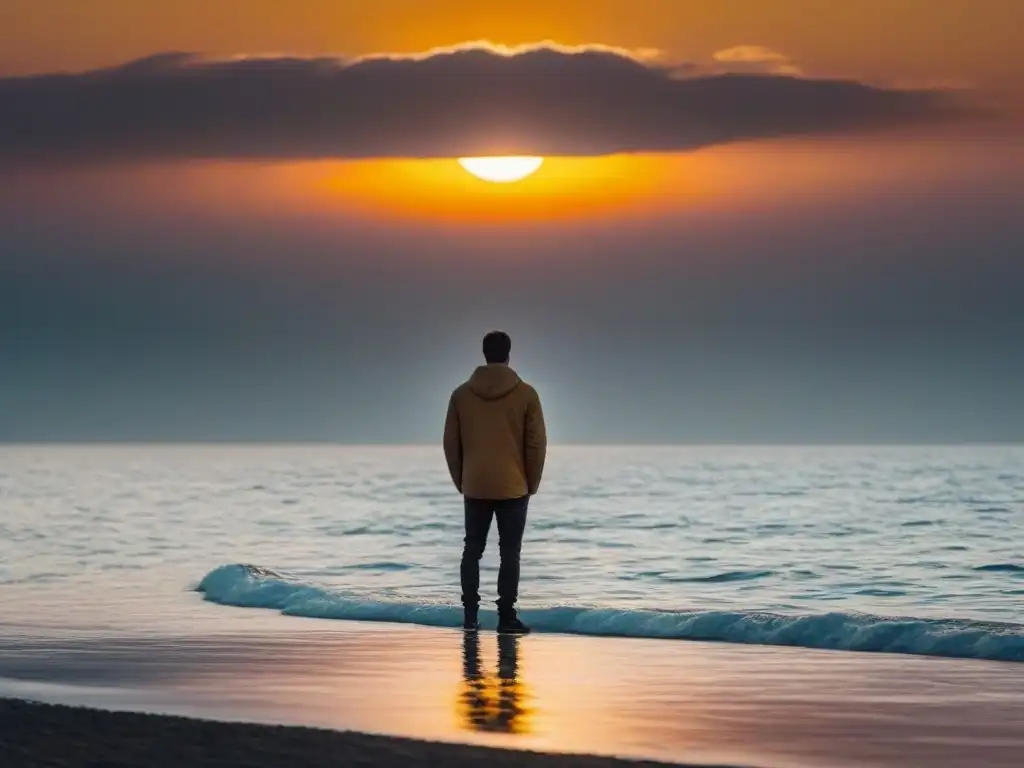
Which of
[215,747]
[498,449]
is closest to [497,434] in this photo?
[498,449]

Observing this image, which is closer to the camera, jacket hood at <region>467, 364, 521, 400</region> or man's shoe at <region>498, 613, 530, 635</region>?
jacket hood at <region>467, 364, 521, 400</region>

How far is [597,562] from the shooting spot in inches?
896

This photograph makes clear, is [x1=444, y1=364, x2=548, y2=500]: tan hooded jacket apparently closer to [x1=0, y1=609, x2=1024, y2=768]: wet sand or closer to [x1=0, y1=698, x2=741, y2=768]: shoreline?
[x1=0, y1=609, x2=1024, y2=768]: wet sand

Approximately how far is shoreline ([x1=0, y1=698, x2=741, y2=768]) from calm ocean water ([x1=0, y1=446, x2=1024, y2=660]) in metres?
5.88

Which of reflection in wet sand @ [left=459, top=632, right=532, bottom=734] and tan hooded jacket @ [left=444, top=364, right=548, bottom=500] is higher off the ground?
tan hooded jacket @ [left=444, top=364, right=548, bottom=500]

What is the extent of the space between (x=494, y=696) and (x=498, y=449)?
3.66 meters

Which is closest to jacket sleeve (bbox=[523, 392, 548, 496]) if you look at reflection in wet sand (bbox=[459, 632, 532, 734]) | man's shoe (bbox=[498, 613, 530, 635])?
man's shoe (bbox=[498, 613, 530, 635])

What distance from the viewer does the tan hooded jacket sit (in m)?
12.9

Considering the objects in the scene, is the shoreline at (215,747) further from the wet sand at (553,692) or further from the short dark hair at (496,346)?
the short dark hair at (496,346)

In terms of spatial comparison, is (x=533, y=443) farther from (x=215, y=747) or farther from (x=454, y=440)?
(x=215, y=747)

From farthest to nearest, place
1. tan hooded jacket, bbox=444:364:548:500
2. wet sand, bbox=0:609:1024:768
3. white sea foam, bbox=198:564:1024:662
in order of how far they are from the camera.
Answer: tan hooded jacket, bbox=444:364:548:500
white sea foam, bbox=198:564:1024:662
wet sand, bbox=0:609:1024:768

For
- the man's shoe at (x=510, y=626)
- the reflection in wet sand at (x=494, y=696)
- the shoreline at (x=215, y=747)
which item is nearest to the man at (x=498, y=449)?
the man's shoe at (x=510, y=626)

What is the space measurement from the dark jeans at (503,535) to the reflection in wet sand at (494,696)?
0.98 metres

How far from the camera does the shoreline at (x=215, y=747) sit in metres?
7.00
